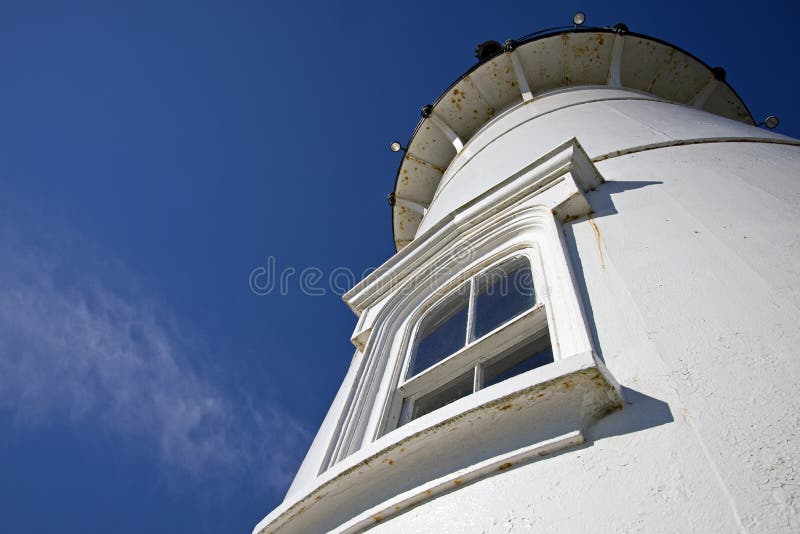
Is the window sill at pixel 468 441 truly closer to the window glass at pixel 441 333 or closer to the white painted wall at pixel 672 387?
the white painted wall at pixel 672 387

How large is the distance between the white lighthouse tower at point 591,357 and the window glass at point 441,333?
0.02 m

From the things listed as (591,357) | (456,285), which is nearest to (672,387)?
(591,357)

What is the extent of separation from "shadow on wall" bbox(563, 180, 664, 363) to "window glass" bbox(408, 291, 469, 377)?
764 millimetres

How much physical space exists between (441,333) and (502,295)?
0.47m

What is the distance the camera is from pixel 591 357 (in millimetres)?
1559

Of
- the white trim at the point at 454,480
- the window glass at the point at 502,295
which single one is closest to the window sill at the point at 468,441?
the white trim at the point at 454,480

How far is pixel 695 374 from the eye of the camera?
149 centimetres

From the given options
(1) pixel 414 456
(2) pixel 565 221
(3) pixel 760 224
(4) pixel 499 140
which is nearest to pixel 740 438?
(1) pixel 414 456

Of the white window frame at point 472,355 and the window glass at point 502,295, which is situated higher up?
the window glass at point 502,295

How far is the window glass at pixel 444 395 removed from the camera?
8.15 feet

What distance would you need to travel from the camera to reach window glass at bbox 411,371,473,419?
2.48 m

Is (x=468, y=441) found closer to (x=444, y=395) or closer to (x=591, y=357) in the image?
(x=591, y=357)

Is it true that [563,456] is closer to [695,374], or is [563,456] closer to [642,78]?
[695,374]

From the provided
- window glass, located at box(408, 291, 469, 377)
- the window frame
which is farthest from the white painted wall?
window glass, located at box(408, 291, 469, 377)
